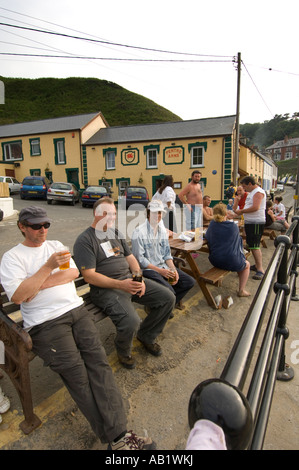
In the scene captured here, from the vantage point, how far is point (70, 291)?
2.41 meters

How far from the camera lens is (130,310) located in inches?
105

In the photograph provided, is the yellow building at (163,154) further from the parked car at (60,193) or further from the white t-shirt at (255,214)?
the white t-shirt at (255,214)

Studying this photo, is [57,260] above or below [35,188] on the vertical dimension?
below

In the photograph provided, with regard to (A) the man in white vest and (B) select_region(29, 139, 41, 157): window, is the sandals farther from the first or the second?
(B) select_region(29, 139, 41, 157): window

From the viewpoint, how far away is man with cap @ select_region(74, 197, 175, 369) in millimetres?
2666

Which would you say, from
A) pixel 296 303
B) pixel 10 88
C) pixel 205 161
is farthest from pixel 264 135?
pixel 296 303

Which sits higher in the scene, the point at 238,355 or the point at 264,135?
the point at 264,135

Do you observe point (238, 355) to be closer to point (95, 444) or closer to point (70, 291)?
point (95, 444)

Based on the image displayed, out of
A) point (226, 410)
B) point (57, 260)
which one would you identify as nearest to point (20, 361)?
point (57, 260)

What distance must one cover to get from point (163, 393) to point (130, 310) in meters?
0.77

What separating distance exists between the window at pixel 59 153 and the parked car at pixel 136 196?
10.2 m

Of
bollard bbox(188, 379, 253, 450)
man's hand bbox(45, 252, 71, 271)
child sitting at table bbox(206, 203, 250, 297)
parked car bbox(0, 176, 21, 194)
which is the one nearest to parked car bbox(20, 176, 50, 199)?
parked car bbox(0, 176, 21, 194)

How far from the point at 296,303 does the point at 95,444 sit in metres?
3.37

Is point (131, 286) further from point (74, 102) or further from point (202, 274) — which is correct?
point (74, 102)
